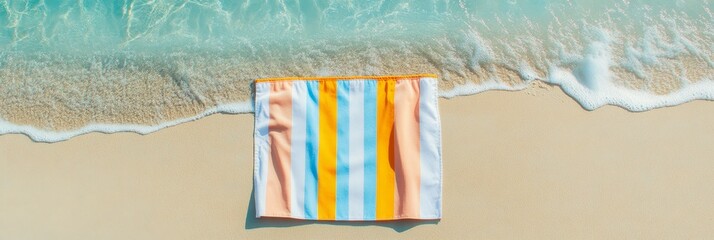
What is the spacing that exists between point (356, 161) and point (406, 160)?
22 centimetres

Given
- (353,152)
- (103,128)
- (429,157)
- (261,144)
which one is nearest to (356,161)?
(353,152)

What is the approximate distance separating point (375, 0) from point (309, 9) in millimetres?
329

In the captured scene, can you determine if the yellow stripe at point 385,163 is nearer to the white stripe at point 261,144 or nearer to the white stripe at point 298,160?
the white stripe at point 298,160

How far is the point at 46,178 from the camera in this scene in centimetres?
297

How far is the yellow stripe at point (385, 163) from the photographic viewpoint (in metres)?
2.79

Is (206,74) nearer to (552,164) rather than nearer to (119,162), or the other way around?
(119,162)

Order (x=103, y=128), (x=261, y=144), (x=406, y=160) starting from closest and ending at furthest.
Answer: (x=406, y=160)
(x=261, y=144)
(x=103, y=128)

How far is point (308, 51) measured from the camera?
3086 millimetres

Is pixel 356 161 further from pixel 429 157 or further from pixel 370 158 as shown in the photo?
pixel 429 157

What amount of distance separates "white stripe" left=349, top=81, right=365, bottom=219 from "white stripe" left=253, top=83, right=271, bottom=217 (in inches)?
15.2

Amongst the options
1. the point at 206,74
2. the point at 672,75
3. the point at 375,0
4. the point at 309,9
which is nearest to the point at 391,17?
the point at 375,0

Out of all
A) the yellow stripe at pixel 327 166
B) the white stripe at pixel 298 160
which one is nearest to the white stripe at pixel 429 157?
the yellow stripe at pixel 327 166

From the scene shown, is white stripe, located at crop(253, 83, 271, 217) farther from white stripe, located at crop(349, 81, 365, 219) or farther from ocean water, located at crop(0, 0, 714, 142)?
white stripe, located at crop(349, 81, 365, 219)

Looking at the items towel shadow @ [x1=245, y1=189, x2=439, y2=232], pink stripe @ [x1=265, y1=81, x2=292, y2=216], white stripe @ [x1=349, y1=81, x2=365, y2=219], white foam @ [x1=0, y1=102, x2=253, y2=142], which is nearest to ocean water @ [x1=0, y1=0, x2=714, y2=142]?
white foam @ [x1=0, y1=102, x2=253, y2=142]
